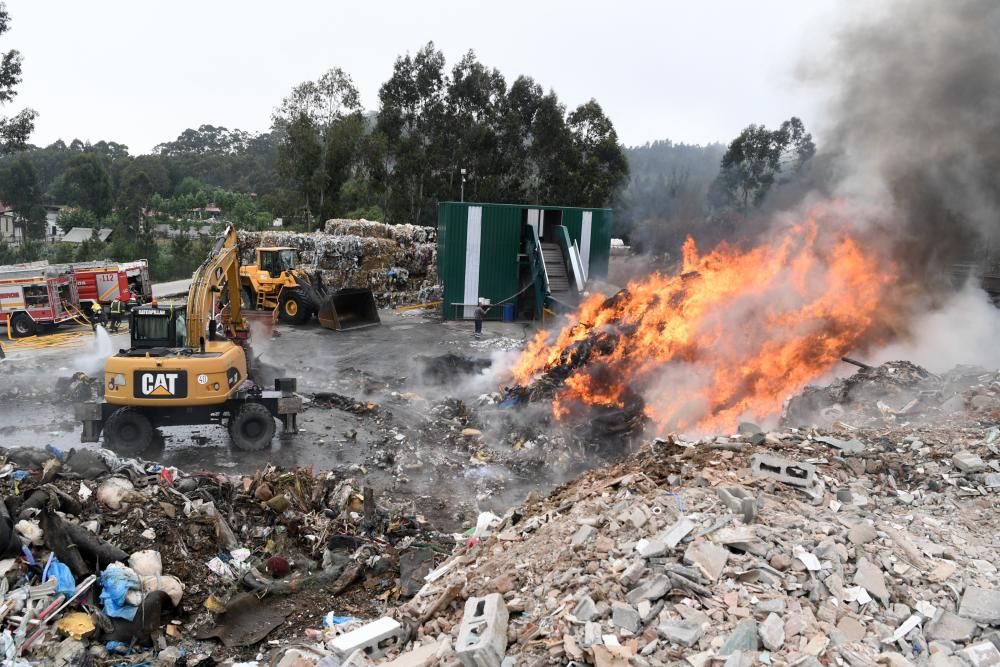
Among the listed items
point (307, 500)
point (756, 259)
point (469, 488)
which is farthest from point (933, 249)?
Answer: point (307, 500)

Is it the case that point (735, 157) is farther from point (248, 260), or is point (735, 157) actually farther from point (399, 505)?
point (399, 505)

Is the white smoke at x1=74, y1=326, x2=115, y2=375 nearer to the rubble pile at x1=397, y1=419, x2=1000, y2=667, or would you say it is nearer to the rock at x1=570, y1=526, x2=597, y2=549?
the rubble pile at x1=397, y1=419, x2=1000, y2=667

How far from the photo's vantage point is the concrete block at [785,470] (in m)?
6.40

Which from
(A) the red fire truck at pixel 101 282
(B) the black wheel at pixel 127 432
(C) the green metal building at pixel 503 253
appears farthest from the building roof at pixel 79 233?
(B) the black wheel at pixel 127 432

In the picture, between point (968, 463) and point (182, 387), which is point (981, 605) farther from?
point (182, 387)

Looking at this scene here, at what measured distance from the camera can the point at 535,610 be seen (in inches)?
189

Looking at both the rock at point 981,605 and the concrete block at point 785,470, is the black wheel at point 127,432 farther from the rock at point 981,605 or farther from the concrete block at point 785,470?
the rock at point 981,605

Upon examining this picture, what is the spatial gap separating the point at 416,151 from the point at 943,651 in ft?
119

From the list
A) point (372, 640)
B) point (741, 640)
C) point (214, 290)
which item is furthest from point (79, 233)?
point (741, 640)

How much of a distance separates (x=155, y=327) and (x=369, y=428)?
3.75 metres

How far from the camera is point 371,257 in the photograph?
89.7 feet

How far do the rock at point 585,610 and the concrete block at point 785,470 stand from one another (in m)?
2.75

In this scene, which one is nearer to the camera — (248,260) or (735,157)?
(248,260)

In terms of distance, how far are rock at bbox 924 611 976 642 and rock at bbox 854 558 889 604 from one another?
0.29m
